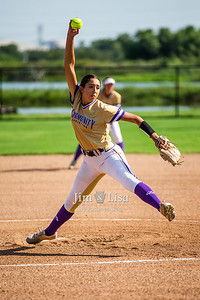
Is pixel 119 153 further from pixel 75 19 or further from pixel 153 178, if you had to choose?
pixel 153 178

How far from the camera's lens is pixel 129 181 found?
5.12 meters

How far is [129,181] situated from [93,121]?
2.55 ft

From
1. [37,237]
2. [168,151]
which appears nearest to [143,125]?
[168,151]

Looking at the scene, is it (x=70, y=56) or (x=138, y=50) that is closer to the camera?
(x=70, y=56)

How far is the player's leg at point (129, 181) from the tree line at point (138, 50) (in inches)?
2209

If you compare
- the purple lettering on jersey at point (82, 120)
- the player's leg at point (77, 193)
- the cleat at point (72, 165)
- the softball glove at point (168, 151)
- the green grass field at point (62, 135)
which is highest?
the purple lettering on jersey at point (82, 120)

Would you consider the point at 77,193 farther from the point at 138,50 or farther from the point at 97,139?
the point at 138,50

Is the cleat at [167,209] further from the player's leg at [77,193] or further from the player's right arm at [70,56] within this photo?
the player's right arm at [70,56]

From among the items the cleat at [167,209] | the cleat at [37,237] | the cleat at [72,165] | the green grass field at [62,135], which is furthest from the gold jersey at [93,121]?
the green grass field at [62,135]

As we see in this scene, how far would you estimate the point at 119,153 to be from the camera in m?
5.39

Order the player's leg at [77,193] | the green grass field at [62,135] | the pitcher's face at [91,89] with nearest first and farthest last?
the pitcher's face at [91,89] → the player's leg at [77,193] → the green grass field at [62,135]

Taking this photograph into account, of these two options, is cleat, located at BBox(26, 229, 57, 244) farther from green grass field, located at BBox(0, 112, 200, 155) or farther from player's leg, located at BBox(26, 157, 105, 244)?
green grass field, located at BBox(0, 112, 200, 155)

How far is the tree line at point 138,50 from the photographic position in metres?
65.1

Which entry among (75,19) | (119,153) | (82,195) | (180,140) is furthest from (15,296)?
(180,140)
